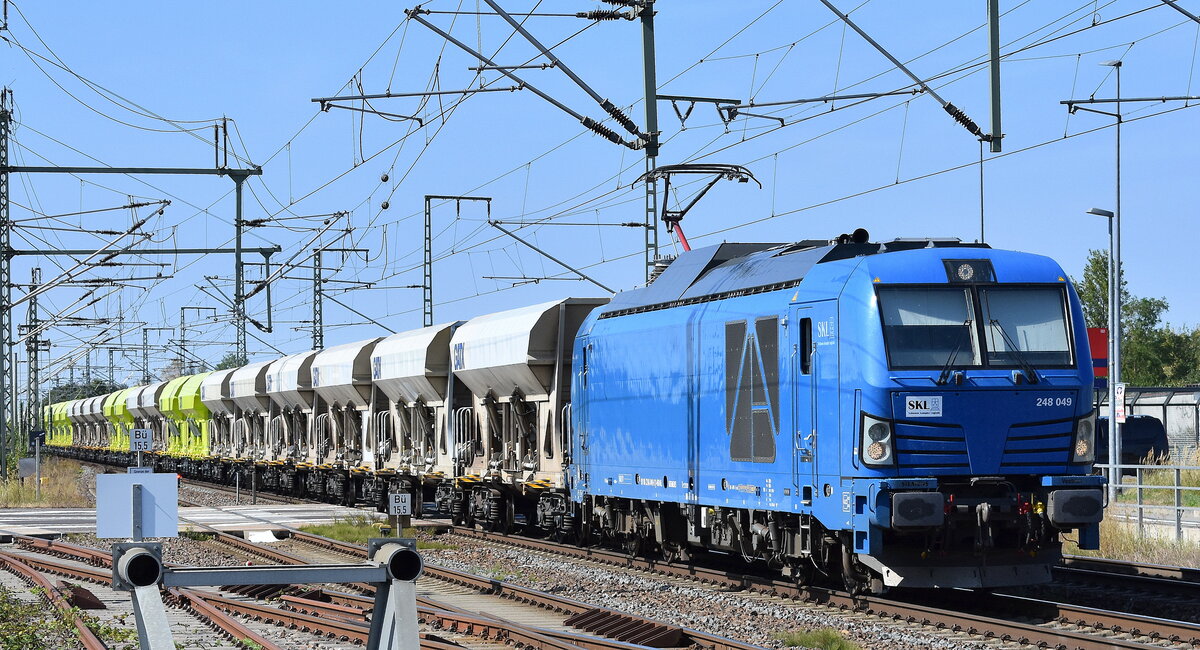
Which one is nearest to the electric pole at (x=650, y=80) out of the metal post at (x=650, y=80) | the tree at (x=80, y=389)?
the metal post at (x=650, y=80)

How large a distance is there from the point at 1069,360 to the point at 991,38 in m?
4.92

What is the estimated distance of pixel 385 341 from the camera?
32.3 m

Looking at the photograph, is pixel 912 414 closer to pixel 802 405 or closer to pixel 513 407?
pixel 802 405

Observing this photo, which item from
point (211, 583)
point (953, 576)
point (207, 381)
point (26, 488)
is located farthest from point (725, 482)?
point (207, 381)

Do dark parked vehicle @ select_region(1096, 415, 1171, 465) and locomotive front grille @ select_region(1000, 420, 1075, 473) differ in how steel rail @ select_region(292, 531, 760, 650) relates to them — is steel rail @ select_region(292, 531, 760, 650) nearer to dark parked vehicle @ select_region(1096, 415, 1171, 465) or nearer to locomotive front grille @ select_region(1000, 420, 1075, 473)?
locomotive front grille @ select_region(1000, 420, 1075, 473)

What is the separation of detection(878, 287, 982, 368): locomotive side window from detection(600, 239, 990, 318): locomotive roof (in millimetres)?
1012

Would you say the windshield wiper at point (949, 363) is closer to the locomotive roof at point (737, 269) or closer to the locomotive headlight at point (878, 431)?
the locomotive headlight at point (878, 431)

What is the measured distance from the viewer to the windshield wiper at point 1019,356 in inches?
547

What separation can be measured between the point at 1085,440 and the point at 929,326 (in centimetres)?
190

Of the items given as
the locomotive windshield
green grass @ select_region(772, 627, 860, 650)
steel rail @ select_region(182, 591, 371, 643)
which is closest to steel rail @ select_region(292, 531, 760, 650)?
green grass @ select_region(772, 627, 860, 650)

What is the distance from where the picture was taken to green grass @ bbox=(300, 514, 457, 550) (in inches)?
982

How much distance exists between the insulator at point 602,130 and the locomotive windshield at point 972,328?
6644 mm

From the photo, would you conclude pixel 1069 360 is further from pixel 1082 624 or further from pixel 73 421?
pixel 73 421

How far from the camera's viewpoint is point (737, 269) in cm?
1736
